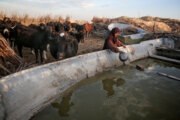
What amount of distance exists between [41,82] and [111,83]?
6.54 feet

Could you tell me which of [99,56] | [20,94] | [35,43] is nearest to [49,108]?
[20,94]

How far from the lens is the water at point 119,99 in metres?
2.43

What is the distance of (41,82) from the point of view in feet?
8.92

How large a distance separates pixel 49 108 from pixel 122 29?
1009 centimetres

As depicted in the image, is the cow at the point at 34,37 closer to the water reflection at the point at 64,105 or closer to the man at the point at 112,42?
the man at the point at 112,42

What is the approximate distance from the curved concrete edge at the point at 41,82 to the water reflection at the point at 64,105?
0.21 meters

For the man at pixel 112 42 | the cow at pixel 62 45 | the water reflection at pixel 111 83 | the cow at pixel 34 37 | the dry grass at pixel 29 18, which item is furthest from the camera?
the dry grass at pixel 29 18

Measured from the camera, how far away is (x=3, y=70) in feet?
11.2

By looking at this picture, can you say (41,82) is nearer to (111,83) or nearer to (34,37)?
(111,83)

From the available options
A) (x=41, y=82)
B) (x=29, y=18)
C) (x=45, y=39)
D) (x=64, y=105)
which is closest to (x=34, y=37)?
(x=45, y=39)

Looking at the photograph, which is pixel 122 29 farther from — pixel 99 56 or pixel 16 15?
pixel 16 15

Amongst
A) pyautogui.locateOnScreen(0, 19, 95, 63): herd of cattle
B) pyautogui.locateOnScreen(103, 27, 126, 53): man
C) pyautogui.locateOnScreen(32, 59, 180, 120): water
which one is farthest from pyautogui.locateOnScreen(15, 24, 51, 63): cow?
pyautogui.locateOnScreen(32, 59, 180, 120): water

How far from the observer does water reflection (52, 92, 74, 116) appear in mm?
2515

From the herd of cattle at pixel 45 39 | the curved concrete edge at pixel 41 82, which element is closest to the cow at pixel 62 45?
the herd of cattle at pixel 45 39
